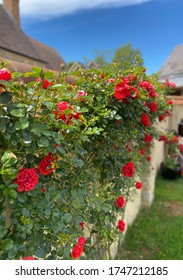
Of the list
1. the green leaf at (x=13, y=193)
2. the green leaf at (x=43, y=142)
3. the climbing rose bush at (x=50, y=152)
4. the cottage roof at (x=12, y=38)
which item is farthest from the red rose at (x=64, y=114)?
the cottage roof at (x=12, y=38)

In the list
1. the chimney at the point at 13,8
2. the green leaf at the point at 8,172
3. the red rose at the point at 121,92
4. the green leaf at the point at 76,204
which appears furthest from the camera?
the chimney at the point at 13,8

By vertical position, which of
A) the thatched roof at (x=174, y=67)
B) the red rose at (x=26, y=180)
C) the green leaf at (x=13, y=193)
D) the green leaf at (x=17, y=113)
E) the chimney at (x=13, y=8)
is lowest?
the green leaf at (x=13, y=193)

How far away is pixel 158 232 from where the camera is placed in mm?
4129

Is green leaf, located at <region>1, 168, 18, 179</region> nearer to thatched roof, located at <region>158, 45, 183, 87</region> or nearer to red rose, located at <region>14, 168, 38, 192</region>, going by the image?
red rose, located at <region>14, 168, 38, 192</region>

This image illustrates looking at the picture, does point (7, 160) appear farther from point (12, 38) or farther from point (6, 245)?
point (12, 38)

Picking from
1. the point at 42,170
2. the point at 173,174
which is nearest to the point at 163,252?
the point at 42,170

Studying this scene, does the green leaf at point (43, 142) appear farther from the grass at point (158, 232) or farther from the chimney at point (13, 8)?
the chimney at point (13, 8)

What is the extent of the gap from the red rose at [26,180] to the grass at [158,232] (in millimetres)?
2784

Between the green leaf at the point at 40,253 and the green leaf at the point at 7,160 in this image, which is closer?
the green leaf at the point at 7,160

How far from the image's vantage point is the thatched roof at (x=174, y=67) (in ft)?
70.7

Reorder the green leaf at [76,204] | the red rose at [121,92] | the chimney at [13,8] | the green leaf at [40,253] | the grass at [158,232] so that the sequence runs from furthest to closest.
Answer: the chimney at [13,8] → the grass at [158,232] → the red rose at [121,92] → the green leaf at [76,204] → the green leaf at [40,253]

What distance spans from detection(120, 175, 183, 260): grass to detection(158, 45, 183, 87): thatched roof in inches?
679

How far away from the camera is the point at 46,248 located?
128cm

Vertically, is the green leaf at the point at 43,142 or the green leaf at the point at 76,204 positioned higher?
the green leaf at the point at 43,142
